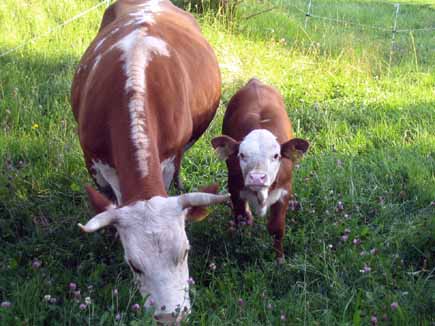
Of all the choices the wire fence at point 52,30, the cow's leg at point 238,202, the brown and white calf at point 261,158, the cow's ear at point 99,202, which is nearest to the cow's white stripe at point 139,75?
the cow's ear at point 99,202

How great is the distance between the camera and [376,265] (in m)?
3.97

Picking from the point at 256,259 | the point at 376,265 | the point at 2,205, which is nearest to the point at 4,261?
the point at 2,205

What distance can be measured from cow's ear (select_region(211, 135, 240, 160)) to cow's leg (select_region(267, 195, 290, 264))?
1.54 feet

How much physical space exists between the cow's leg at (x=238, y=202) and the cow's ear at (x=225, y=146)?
254 millimetres

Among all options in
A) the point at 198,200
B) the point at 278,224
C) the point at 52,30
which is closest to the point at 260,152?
the point at 278,224

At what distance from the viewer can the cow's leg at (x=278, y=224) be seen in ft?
14.1

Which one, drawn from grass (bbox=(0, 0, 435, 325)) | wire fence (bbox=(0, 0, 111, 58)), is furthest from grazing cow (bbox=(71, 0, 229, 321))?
wire fence (bbox=(0, 0, 111, 58))

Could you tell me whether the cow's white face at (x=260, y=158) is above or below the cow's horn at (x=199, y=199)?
below

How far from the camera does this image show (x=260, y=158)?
4059 mm

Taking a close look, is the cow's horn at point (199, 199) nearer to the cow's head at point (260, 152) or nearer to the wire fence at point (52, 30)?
the cow's head at point (260, 152)

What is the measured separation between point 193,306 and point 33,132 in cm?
272

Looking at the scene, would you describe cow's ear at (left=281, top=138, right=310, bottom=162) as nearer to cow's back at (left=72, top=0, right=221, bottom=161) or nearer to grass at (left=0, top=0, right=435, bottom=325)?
grass at (left=0, top=0, right=435, bottom=325)

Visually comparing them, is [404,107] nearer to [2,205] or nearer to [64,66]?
[64,66]

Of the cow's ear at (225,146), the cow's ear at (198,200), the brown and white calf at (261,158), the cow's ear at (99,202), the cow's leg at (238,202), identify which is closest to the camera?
the cow's ear at (198,200)
